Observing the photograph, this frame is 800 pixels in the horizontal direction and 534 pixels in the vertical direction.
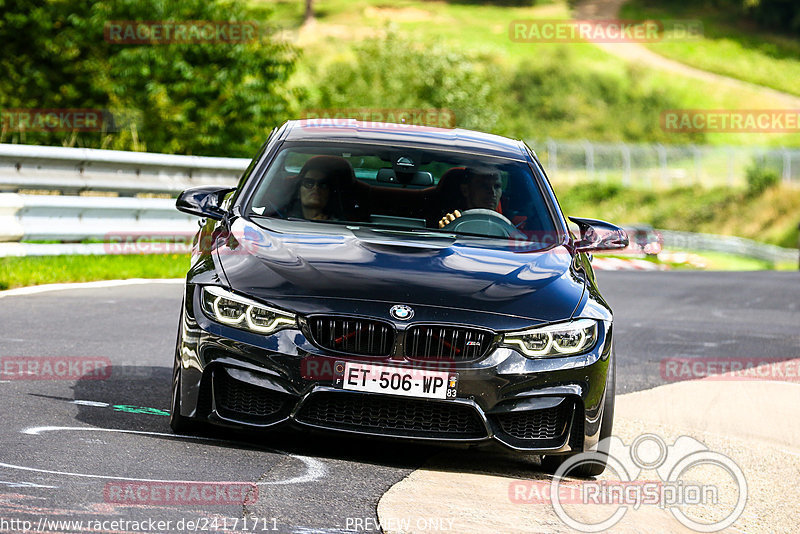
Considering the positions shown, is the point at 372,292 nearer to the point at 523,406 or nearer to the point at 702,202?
the point at 523,406

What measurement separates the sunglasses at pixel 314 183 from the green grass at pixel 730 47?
9077 cm

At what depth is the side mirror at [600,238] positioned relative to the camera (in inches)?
263

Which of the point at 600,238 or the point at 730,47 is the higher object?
the point at 600,238

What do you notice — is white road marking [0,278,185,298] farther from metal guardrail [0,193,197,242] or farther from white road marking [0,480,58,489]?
white road marking [0,480,58,489]

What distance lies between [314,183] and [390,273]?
1.34 metres

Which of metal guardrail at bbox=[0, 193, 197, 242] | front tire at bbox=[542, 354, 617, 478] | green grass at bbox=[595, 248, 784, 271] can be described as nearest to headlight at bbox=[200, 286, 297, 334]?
front tire at bbox=[542, 354, 617, 478]

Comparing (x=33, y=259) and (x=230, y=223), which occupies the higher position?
(x=230, y=223)

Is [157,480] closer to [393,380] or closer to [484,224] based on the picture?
[393,380]

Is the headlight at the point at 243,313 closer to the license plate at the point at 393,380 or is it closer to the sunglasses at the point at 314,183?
the license plate at the point at 393,380

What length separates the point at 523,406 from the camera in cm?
544

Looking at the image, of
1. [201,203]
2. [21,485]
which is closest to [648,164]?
[201,203]

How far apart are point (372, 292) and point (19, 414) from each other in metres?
1.80

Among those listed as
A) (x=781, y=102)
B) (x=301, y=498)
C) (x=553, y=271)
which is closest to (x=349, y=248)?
(x=553, y=271)

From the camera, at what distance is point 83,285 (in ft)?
38.1
